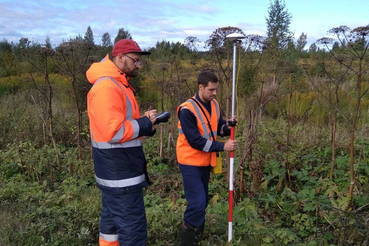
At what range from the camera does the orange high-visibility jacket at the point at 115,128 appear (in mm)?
2594

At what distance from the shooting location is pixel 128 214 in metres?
2.80

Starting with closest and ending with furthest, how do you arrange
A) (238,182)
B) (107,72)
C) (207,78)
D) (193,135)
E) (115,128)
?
1. (115,128)
2. (107,72)
3. (193,135)
4. (207,78)
5. (238,182)

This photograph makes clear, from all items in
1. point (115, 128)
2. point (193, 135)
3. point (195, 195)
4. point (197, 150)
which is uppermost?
point (115, 128)

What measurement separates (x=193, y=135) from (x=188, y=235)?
3.54 feet

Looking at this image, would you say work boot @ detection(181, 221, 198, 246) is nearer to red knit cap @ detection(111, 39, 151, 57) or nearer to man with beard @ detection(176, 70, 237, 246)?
man with beard @ detection(176, 70, 237, 246)

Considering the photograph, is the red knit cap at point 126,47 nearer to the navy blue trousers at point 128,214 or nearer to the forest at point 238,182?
the navy blue trousers at point 128,214

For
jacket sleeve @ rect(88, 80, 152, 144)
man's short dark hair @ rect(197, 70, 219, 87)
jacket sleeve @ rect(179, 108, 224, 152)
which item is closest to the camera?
jacket sleeve @ rect(88, 80, 152, 144)

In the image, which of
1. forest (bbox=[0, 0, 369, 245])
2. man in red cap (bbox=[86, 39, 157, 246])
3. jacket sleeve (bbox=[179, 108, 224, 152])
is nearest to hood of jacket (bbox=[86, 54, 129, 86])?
man in red cap (bbox=[86, 39, 157, 246])

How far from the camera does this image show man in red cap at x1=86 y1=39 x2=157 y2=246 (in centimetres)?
264

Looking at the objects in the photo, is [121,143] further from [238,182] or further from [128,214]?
[238,182]

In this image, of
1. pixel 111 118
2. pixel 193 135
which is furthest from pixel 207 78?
pixel 111 118

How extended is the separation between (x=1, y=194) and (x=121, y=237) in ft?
9.69

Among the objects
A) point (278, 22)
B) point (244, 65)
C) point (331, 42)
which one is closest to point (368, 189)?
point (331, 42)

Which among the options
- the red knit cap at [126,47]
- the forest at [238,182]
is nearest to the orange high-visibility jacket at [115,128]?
the red knit cap at [126,47]
